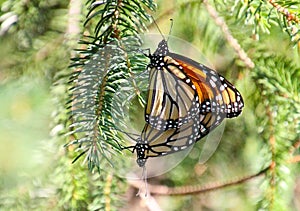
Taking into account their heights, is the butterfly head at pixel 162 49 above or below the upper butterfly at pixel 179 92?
above

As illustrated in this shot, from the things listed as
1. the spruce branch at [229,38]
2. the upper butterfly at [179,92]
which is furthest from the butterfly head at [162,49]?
the spruce branch at [229,38]

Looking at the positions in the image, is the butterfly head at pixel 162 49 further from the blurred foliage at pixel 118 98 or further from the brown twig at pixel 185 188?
the brown twig at pixel 185 188

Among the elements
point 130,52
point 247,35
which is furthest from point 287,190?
point 130,52

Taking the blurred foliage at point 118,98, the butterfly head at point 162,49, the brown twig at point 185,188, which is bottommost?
the brown twig at point 185,188

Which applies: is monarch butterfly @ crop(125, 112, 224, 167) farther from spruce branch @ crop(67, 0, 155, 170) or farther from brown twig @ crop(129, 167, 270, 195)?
brown twig @ crop(129, 167, 270, 195)

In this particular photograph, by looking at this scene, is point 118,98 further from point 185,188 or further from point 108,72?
point 185,188

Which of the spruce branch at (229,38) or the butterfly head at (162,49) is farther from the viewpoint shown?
the spruce branch at (229,38)

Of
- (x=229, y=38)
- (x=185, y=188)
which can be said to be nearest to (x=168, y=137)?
(x=229, y=38)
